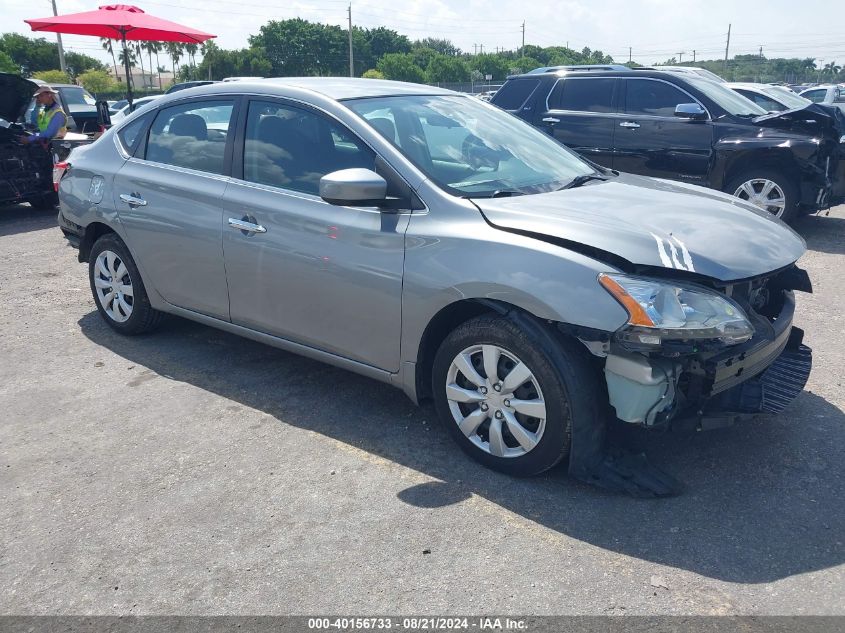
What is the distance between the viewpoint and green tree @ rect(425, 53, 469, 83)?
→ 8312 centimetres

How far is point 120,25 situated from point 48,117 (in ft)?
6.46

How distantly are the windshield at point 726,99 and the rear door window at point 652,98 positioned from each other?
24 cm

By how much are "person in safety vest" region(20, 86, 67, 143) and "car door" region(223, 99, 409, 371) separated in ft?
23.0

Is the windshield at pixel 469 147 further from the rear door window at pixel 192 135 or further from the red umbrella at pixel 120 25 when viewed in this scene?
the red umbrella at pixel 120 25

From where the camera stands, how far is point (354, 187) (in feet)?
11.2

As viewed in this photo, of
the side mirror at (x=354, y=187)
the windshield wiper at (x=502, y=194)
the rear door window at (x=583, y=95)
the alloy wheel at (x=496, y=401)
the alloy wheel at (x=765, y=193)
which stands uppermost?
the rear door window at (x=583, y=95)

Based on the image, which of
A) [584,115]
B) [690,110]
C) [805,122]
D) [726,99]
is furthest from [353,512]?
[726,99]

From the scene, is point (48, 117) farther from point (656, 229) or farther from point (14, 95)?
point (656, 229)

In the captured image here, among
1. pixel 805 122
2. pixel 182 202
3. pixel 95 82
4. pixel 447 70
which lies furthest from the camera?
pixel 447 70

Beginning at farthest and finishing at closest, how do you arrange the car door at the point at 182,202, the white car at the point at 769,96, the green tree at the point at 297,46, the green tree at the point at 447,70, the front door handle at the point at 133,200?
the green tree at the point at 297,46 → the green tree at the point at 447,70 → the white car at the point at 769,96 → the front door handle at the point at 133,200 → the car door at the point at 182,202

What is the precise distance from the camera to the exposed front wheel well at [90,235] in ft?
17.2

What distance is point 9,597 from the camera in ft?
8.77

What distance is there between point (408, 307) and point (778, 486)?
→ 1.84 meters

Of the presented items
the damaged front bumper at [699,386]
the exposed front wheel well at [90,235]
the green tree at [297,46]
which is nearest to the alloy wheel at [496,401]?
the damaged front bumper at [699,386]
